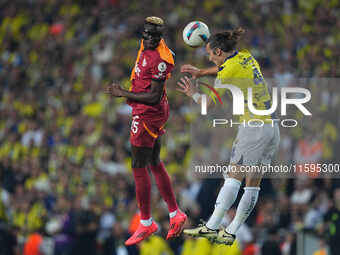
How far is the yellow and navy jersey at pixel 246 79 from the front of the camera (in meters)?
8.17

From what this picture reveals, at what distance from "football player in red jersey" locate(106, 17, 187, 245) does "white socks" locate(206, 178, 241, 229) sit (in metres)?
0.45

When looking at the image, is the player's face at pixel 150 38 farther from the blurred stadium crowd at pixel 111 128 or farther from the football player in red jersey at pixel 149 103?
the blurred stadium crowd at pixel 111 128

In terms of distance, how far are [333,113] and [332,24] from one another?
233 inches

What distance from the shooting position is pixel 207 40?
812 centimetres

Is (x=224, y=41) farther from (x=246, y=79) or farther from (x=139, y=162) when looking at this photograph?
(x=139, y=162)

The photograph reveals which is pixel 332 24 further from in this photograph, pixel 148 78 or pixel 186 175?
pixel 148 78

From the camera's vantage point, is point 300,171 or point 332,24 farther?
point 332,24

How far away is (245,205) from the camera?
8.43 m

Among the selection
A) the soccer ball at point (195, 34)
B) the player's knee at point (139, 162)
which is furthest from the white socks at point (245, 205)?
the soccer ball at point (195, 34)

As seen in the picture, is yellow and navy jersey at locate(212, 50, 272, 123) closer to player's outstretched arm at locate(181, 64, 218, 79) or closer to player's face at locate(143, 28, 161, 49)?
player's outstretched arm at locate(181, 64, 218, 79)

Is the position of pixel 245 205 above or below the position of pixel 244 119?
below

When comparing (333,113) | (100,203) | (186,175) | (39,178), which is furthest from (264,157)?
(39,178)

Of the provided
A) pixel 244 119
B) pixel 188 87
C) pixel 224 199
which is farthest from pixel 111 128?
pixel 244 119

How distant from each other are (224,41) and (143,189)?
200 cm
